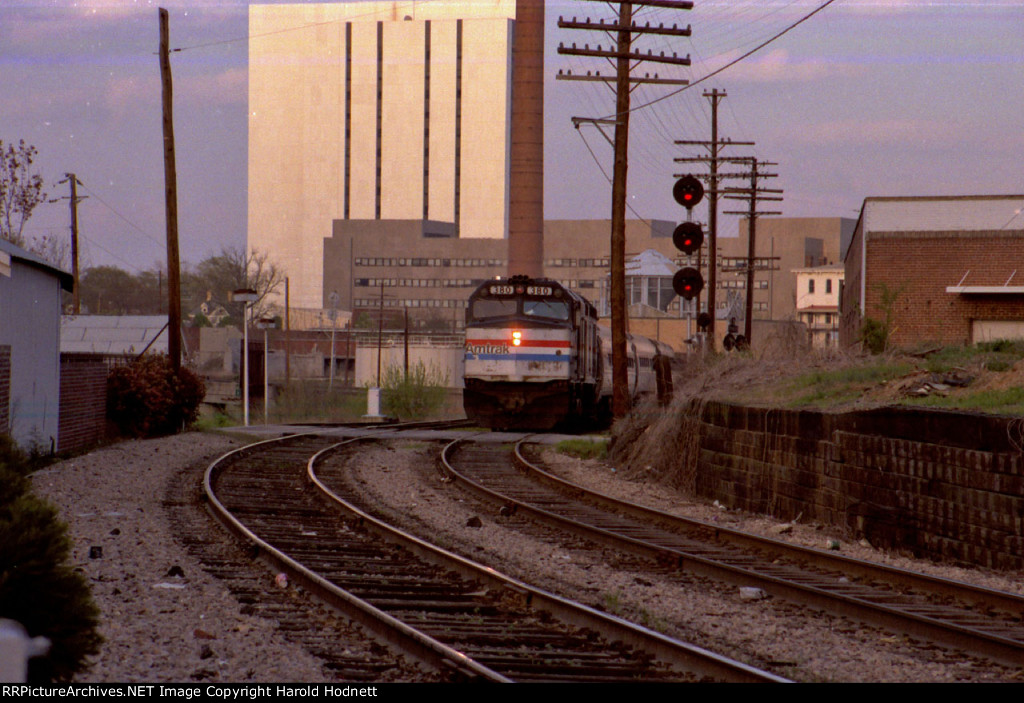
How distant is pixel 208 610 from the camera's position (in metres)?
8.33

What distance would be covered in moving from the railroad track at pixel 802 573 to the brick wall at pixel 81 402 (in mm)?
9726

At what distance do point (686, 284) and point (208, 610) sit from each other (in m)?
13.3

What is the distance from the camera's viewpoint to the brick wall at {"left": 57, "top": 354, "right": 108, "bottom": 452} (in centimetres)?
2152

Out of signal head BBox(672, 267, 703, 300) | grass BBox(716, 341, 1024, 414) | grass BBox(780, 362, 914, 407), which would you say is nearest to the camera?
grass BBox(716, 341, 1024, 414)

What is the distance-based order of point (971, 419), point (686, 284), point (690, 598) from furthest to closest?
1. point (686, 284)
2. point (971, 419)
3. point (690, 598)

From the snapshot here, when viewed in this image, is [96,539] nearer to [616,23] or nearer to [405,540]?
[405,540]

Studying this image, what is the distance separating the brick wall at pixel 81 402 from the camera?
21516 millimetres

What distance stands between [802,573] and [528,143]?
37453 mm

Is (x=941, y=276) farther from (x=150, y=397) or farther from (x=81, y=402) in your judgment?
(x=81, y=402)

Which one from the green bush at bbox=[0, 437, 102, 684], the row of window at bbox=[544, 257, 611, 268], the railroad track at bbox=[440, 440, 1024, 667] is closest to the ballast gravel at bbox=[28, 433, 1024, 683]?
the railroad track at bbox=[440, 440, 1024, 667]

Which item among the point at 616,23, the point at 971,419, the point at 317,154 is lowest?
the point at 971,419

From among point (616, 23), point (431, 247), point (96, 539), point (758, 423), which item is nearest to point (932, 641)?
point (758, 423)

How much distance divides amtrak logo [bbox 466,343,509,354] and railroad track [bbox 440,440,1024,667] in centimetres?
1077

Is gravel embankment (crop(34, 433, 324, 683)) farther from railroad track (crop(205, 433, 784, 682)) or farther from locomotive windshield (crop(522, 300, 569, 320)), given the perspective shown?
locomotive windshield (crop(522, 300, 569, 320))
